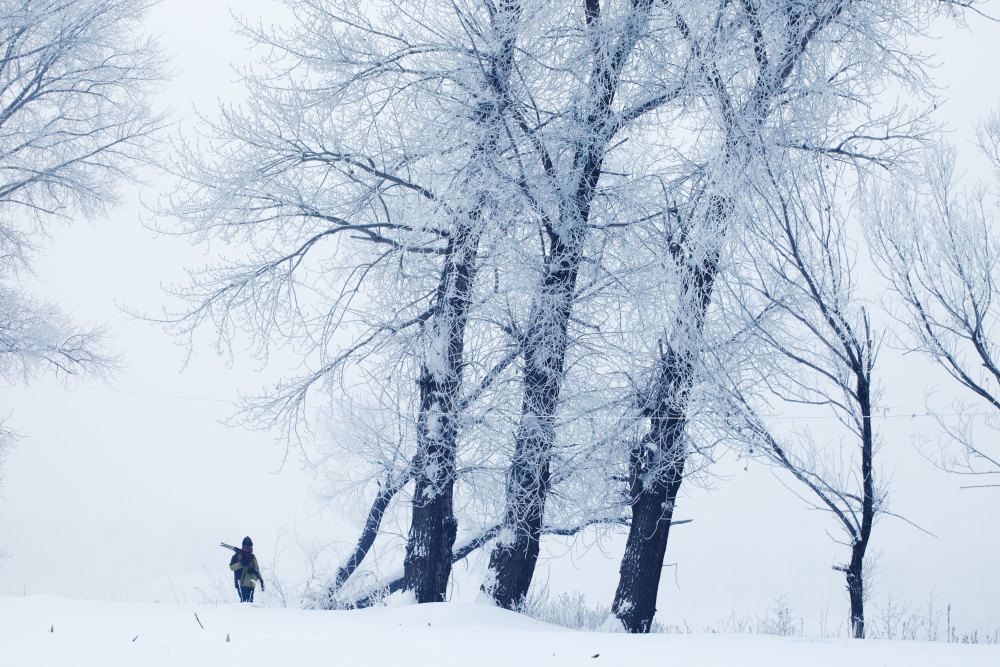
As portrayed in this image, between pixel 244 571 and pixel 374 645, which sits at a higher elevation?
pixel 244 571

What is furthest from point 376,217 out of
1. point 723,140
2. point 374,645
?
point 374,645

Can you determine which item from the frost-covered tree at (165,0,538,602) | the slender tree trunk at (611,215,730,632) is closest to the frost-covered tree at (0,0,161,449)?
the frost-covered tree at (165,0,538,602)

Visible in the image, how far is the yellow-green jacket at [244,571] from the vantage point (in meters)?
10.6

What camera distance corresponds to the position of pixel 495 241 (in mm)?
8859

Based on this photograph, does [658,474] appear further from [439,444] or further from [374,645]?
[374,645]

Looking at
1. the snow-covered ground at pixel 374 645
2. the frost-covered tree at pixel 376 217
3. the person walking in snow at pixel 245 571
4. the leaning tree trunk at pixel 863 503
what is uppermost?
the frost-covered tree at pixel 376 217

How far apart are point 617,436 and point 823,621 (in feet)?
10.8

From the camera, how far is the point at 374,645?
536 cm

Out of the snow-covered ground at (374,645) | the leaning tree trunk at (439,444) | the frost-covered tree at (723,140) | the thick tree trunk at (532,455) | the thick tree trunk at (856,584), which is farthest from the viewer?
the thick tree trunk at (856,584)

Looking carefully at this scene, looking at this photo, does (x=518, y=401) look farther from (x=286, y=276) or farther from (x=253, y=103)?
(x=253, y=103)

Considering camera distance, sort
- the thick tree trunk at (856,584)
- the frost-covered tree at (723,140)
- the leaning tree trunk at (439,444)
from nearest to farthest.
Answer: the frost-covered tree at (723,140), the leaning tree trunk at (439,444), the thick tree trunk at (856,584)

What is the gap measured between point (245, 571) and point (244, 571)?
13mm

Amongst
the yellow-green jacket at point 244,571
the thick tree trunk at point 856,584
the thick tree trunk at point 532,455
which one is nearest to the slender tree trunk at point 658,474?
the thick tree trunk at point 532,455

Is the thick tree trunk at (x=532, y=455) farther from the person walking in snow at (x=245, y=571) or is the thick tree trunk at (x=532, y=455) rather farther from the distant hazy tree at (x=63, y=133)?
the distant hazy tree at (x=63, y=133)
